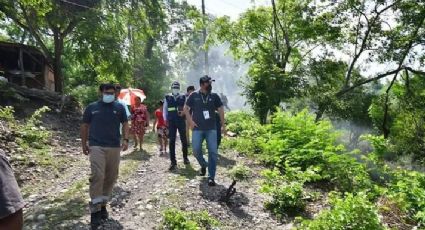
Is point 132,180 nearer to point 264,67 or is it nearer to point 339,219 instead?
point 339,219

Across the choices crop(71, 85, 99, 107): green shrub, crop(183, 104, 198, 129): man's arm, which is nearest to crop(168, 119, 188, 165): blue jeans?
crop(183, 104, 198, 129): man's arm

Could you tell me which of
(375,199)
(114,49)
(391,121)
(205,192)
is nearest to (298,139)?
(375,199)

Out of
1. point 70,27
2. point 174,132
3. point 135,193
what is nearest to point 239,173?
point 174,132

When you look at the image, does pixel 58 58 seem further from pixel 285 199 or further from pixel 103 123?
pixel 285 199

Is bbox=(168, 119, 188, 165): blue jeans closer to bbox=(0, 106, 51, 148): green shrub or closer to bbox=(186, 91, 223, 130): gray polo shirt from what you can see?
bbox=(186, 91, 223, 130): gray polo shirt

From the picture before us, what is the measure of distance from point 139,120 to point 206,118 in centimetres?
531

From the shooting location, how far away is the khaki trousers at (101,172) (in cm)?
589

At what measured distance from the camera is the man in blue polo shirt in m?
5.92

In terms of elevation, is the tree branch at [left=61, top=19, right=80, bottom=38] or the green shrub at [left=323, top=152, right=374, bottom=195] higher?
the tree branch at [left=61, top=19, right=80, bottom=38]

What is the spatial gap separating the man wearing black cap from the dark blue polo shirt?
1996 millimetres

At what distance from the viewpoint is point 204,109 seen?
792 cm

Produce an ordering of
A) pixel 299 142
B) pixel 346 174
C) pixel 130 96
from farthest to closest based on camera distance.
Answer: pixel 130 96
pixel 299 142
pixel 346 174

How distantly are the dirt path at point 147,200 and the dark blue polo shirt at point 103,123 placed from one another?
1.20 meters

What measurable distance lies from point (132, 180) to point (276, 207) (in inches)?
133
